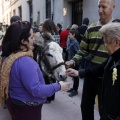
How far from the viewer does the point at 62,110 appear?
4762mm

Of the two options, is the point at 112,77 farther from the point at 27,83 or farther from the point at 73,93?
the point at 73,93

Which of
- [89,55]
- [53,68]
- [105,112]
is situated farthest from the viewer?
[53,68]

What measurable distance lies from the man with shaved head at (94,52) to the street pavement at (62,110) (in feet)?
4.19

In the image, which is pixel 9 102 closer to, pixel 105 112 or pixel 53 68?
pixel 105 112

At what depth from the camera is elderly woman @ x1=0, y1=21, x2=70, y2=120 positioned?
207 centimetres

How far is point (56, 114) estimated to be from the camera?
4.55m

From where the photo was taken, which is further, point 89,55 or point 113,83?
point 89,55

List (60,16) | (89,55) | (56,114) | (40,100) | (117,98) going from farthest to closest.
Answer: (60,16) < (56,114) < (89,55) < (40,100) < (117,98)

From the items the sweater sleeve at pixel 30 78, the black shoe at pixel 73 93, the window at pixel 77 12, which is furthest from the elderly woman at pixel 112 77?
the window at pixel 77 12

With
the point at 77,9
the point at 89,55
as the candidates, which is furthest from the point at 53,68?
the point at 77,9

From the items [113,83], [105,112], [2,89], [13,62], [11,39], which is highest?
[11,39]

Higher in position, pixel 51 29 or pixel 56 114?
pixel 51 29

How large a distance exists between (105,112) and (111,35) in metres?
0.68

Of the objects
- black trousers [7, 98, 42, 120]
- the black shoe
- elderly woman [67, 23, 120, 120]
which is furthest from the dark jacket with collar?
the black shoe
